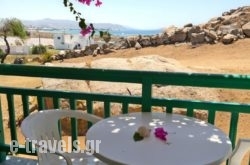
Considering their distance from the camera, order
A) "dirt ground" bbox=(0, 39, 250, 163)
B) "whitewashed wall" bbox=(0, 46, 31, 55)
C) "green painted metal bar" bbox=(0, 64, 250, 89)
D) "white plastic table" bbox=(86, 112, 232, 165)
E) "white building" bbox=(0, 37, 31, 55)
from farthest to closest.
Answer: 1. "whitewashed wall" bbox=(0, 46, 31, 55)
2. "white building" bbox=(0, 37, 31, 55)
3. "dirt ground" bbox=(0, 39, 250, 163)
4. "green painted metal bar" bbox=(0, 64, 250, 89)
5. "white plastic table" bbox=(86, 112, 232, 165)

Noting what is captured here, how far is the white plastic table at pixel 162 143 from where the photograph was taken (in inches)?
65.0

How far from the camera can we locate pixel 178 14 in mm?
37312

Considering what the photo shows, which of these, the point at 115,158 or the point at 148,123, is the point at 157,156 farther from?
the point at 148,123

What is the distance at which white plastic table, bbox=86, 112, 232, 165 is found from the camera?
5.41 feet

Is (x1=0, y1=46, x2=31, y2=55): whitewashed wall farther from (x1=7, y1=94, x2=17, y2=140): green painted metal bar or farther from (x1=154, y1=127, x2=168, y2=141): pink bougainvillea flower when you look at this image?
(x1=154, y1=127, x2=168, y2=141): pink bougainvillea flower

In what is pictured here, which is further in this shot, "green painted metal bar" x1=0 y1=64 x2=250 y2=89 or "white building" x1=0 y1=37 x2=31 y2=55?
"white building" x1=0 y1=37 x2=31 y2=55

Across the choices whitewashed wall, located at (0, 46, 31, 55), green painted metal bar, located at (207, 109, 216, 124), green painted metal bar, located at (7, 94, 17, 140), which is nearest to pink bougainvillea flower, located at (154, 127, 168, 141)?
green painted metal bar, located at (207, 109, 216, 124)

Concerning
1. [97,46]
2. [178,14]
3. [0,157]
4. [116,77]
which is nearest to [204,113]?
[116,77]

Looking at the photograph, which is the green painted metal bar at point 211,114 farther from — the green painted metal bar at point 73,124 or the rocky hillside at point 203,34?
the rocky hillside at point 203,34

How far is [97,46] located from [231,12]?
32.1 ft

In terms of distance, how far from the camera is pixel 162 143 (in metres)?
1.84

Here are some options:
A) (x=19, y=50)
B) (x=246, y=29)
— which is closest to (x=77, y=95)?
(x=246, y=29)

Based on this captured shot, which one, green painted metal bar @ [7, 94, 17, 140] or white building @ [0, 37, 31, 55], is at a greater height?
green painted metal bar @ [7, 94, 17, 140]

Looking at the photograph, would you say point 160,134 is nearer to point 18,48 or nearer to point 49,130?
point 49,130
